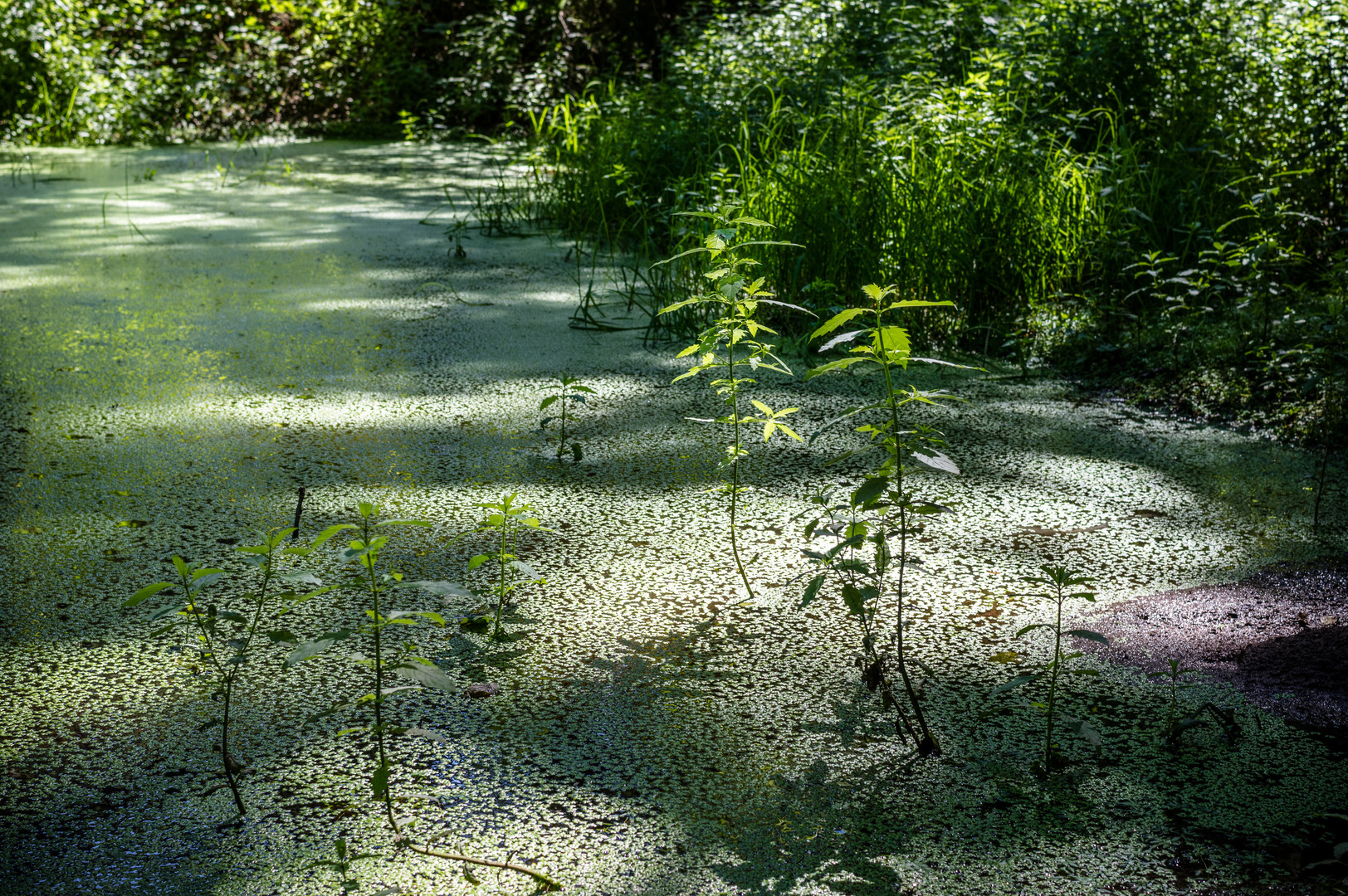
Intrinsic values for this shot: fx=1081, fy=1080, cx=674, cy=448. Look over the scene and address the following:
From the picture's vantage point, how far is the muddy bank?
126cm

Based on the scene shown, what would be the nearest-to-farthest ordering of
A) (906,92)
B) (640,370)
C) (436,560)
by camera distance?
(436,560) → (640,370) → (906,92)

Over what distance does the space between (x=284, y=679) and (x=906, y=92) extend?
3361 millimetres

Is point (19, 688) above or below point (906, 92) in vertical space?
below

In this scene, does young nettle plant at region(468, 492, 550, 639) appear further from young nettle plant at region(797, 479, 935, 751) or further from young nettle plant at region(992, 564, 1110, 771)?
young nettle plant at region(992, 564, 1110, 771)

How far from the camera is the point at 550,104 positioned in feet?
21.2

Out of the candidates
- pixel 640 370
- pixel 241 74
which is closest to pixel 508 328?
pixel 640 370

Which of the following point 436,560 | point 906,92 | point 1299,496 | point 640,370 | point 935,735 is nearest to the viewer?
point 935,735

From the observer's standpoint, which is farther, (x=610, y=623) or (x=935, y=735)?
(x=610, y=623)

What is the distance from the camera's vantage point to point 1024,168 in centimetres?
296

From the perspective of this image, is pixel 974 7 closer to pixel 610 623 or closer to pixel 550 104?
pixel 550 104

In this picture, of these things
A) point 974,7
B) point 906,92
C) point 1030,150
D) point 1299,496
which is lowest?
point 1299,496

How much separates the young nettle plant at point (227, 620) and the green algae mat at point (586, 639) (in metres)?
0.02

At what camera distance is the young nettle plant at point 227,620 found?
112cm

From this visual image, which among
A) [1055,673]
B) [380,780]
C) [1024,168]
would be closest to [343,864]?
[380,780]
